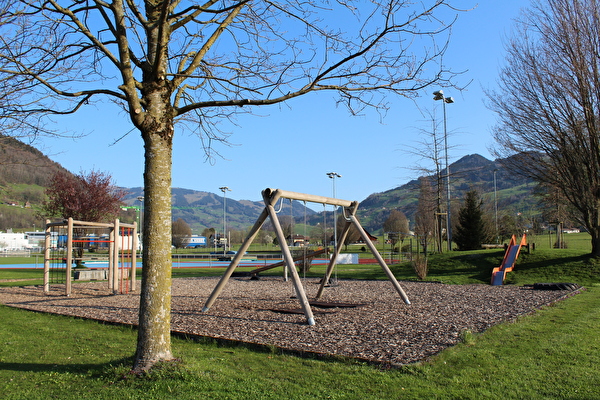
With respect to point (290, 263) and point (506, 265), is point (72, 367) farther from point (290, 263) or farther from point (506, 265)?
point (506, 265)

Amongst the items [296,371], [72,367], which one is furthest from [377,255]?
[72,367]

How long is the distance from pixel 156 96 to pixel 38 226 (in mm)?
170824

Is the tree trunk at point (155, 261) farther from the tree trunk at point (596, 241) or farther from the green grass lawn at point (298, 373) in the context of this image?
the tree trunk at point (596, 241)

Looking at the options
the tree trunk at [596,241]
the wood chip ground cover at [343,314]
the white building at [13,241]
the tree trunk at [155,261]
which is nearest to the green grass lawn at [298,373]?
the tree trunk at [155,261]

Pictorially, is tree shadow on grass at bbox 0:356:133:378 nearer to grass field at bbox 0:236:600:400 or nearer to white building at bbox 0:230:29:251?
grass field at bbox 0:236:600:400

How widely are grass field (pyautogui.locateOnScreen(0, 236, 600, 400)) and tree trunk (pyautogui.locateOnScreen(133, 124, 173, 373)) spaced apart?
0.26 m

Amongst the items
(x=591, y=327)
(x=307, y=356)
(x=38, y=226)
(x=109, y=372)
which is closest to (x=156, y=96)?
(x=109, y=372)

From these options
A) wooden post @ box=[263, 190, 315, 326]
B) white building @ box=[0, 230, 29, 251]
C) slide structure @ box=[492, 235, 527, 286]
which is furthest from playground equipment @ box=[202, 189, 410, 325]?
white building @ box=[0, 230, 29, 251]

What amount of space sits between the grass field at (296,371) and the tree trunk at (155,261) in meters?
0.26

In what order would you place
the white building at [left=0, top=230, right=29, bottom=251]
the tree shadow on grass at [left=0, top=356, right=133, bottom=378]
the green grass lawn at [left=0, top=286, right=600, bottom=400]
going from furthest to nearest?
the white building at [left=0, top=230, right=29, bottom=251] → the tree shadow on grass at [left=0, top=356, right=133, bottom=378] → the green grass lawn at [left=0, top=286, right=600, bottom=400]

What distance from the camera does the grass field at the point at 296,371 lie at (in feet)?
14.7

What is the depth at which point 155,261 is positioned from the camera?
199 inches

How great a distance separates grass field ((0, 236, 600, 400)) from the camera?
4480 mm

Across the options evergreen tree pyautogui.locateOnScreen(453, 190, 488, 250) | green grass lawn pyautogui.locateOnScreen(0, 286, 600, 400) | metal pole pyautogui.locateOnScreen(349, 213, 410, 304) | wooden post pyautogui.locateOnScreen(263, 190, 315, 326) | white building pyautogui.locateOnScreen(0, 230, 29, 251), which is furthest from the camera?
white building pyautogui.locateOnScreen(0, 230, 29, 251)
